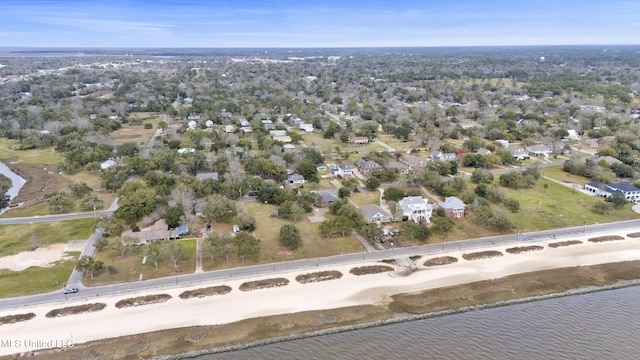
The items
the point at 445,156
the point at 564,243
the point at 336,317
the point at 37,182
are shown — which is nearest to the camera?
the point at 336,317

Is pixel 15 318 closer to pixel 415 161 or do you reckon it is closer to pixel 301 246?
pixel 301 246

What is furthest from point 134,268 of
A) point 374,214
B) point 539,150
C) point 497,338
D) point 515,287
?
point 539,150

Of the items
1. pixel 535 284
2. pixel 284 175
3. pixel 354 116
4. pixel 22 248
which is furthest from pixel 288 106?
pixel 535 284

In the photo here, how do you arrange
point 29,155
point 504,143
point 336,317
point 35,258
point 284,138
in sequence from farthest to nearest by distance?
1. point 284,138
2. point 504,143
3. point 29,155
4. point 35,258
5. point 336,317

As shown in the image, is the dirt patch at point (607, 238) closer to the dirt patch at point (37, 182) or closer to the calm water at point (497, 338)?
the calm water at point (497, 338)

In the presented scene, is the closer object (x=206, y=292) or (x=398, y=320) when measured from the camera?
(x=398, y=320)

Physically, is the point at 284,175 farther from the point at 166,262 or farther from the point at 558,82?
the point at 558,82

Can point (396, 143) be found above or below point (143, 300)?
above

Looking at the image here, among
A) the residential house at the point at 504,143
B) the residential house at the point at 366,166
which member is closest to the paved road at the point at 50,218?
the residential house at the point at 366,166
